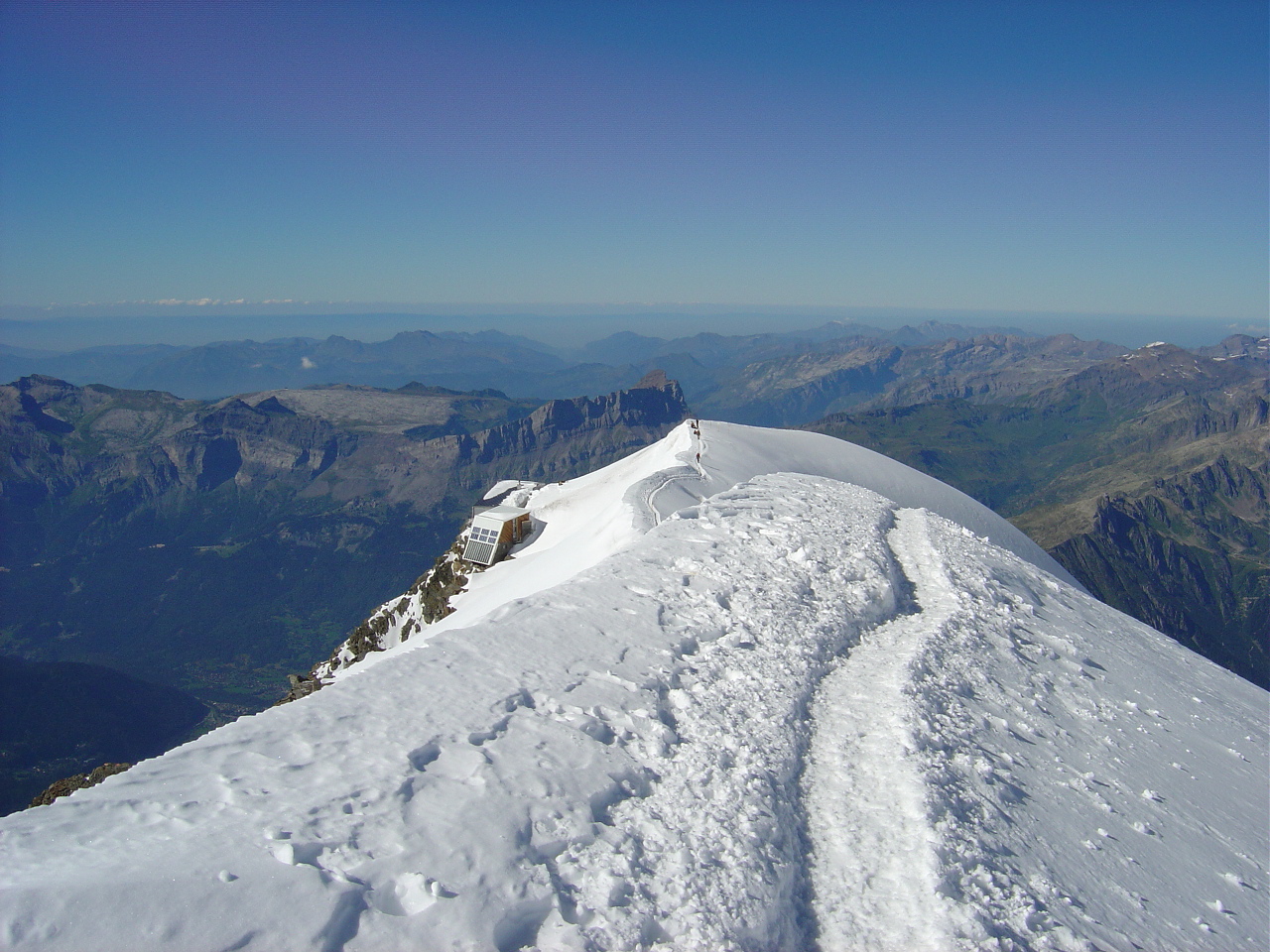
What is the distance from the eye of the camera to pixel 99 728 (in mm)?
158000

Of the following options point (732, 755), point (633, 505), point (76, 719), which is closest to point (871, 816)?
point (732, 755)

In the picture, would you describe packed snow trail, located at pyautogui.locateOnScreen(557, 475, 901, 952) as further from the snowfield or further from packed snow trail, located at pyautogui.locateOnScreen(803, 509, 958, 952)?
packed snow trail, located at pyautogui.locateOnScreen(803, 509, 958, 952)

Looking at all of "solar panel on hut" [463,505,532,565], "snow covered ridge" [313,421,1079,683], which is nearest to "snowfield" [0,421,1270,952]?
"snow covered ridge" [313,421,1079,683]

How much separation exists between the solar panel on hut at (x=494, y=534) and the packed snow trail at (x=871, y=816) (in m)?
30.4

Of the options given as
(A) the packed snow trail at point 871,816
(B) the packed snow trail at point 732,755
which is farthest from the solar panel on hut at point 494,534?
(A) the packed snow trail at point 871,816

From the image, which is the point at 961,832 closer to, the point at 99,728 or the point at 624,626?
the point at 624,626

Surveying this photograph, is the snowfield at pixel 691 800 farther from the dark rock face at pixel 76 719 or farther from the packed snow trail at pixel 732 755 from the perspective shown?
the dark rock face at pixel 76 719

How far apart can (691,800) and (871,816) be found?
3430 millimetres

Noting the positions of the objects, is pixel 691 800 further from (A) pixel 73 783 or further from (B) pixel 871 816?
(A) pixel 73 783

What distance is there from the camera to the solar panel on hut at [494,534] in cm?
4431

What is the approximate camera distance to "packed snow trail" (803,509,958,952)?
32.4 feet

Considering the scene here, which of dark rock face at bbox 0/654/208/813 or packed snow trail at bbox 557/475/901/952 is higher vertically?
packed snow trail at bbox 557/475/901/952

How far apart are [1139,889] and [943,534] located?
20566 mm

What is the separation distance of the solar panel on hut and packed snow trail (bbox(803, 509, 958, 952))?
99.8 ft
